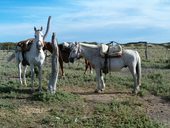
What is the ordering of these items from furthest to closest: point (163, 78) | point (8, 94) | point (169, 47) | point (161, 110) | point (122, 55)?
point (169, 47), point (163, 78), point (122, 55), point (8, 94), point (161, 110)

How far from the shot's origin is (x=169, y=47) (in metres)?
45.3

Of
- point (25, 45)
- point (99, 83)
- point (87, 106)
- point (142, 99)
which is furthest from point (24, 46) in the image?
point (142, 99)

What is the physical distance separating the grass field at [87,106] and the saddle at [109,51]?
3.62 feet

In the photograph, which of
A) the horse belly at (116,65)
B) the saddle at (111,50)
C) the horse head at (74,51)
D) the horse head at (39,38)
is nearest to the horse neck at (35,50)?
the horse head at (39,38)

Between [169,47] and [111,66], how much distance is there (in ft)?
106

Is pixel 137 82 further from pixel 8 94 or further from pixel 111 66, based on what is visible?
pixel 8 94

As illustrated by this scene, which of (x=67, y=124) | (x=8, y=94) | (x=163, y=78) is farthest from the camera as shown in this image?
(x=163, y=78)

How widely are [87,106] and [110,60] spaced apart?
2.85 metres

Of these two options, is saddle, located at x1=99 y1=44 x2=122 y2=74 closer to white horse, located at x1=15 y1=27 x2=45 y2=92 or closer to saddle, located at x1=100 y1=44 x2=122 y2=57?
saddle, located at x1=100 y1=44 x2=122 y2=57

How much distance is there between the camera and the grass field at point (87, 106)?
977cm

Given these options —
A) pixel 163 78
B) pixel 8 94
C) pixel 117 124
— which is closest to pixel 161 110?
pixel 117 124

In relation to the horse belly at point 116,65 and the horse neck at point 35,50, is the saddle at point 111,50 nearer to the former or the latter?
the horse belly at point 116,65

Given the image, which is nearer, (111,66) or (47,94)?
(47,94)

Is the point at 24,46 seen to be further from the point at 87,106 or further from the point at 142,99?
the point at 142,99
